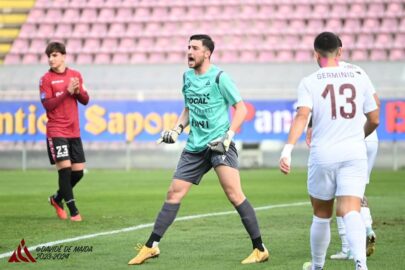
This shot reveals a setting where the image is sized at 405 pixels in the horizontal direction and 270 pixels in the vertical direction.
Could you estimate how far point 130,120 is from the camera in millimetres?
26844

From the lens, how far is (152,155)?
27.7m

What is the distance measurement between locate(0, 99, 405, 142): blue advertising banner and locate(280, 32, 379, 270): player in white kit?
61.1ft

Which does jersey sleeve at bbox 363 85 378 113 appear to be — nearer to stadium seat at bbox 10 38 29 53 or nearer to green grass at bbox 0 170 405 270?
green grass at bbox 0 170 405 270

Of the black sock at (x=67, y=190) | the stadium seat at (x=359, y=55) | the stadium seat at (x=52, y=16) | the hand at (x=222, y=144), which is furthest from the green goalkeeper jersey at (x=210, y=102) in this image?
the stadium seat at (x=52, y=16)

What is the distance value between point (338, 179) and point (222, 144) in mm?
1831

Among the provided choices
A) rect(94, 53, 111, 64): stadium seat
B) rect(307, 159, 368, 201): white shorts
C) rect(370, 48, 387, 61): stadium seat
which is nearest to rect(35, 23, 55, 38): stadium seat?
rect(94, 53, 111, 64): stadium seat

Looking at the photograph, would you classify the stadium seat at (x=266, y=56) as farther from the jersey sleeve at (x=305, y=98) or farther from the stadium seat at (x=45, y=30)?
the jersey sleeve at (x=305, y=98)

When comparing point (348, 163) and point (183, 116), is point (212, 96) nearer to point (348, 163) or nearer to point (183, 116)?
point (183, 116)

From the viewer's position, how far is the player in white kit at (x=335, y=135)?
738cm

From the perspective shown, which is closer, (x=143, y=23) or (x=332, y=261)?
(x=332, y=261)

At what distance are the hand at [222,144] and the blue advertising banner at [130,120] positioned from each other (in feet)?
56.3

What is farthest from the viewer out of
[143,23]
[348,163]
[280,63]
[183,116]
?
[143,23]

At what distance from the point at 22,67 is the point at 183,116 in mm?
22846

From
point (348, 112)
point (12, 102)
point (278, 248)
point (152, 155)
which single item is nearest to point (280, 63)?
point (152, 155)
